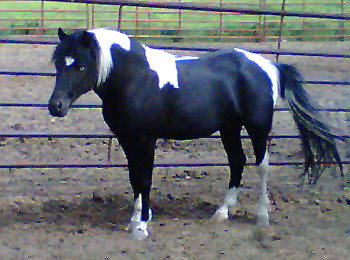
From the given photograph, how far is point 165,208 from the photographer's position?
4.66 m

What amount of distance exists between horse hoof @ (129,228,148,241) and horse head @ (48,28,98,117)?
3.03ft

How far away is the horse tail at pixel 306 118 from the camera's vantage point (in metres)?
4.51

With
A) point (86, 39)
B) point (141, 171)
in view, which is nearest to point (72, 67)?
point (86, 39)

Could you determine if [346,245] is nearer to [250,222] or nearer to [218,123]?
[250,222]

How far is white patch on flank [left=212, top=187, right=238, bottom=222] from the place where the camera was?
4.43 m

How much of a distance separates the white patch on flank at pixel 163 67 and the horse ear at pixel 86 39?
457 mm

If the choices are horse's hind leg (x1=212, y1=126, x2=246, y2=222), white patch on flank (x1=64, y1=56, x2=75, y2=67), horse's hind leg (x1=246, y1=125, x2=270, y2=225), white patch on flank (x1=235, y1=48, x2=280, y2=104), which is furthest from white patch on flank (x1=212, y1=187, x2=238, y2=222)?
white patch on flank (x1=64, y1=56, x2=75, y2=67)

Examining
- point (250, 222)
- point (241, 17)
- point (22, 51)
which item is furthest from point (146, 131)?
point (241, 17)

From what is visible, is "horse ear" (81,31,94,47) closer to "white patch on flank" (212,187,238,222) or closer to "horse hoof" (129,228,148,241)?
"horse hoof" (129,228,148,241)

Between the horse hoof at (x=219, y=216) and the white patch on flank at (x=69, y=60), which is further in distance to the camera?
the horse hoof at (x=219, y=216)

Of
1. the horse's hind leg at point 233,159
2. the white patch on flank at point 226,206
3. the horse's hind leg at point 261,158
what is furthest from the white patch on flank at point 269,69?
the white patch on flank at point 226,206

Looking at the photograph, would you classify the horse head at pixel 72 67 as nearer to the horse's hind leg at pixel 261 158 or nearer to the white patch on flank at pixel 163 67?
the white patch on flank at pixel 163 67

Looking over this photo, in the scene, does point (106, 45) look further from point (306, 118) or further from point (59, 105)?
point (306, 118)

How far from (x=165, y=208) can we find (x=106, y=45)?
4.70 ft
